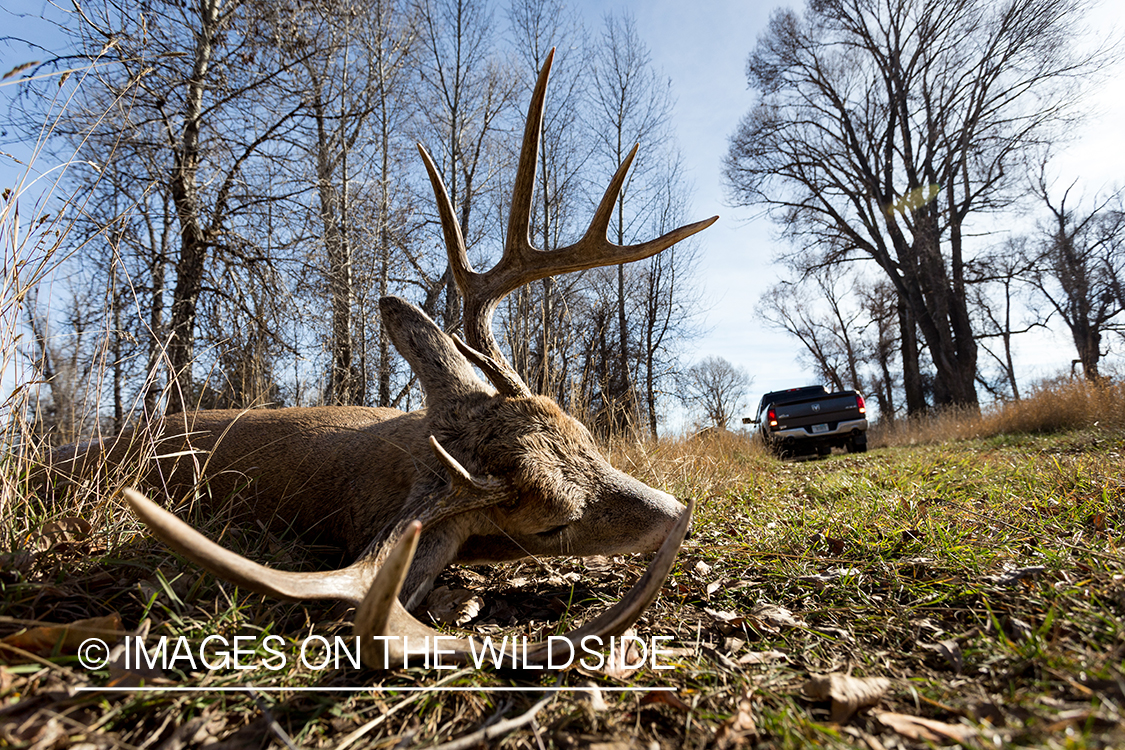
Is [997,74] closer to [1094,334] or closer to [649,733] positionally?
[1094,334]

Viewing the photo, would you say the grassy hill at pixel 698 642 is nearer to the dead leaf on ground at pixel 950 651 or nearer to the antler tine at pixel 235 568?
the dead leaf on ground at pixel 950 651

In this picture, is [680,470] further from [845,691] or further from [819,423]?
[819,423]

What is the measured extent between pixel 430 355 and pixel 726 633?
1.74 m

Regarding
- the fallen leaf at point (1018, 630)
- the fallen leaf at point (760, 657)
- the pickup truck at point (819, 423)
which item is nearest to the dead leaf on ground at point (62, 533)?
the fallen leaf at point (760, 657)

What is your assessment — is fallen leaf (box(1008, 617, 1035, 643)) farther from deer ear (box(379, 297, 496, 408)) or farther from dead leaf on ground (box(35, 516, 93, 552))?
dead leaf on ground (box(35, 516, 93, 552))

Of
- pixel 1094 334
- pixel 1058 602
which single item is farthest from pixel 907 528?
pixel 1094 334

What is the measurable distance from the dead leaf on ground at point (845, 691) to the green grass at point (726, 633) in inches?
0.8

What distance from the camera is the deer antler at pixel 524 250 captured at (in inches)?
109

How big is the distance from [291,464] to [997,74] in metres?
24.5

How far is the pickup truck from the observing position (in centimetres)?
1270

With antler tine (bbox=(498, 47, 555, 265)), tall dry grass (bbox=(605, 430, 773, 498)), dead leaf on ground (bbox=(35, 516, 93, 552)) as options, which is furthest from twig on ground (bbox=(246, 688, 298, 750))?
tall dry grass (bbox=(605, 430, 773, 498))

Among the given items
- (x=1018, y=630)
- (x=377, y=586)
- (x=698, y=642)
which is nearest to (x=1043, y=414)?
(x=1018, y=630)

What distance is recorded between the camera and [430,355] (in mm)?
2514

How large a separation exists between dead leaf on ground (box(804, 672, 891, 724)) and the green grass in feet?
0.07
